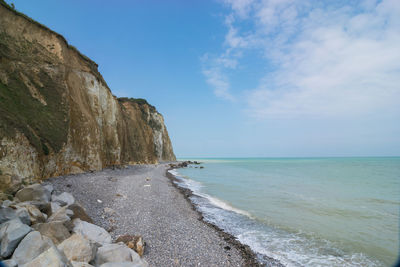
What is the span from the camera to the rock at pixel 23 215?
4516mm

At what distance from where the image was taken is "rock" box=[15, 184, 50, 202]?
5902 millimetres

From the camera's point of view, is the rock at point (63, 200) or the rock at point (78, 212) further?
the rock at point (63, 200)

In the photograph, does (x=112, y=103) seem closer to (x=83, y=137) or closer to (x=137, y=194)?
(x=83, y=137)

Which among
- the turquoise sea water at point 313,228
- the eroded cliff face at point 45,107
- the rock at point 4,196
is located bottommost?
the turquoise sea water at point 313,228

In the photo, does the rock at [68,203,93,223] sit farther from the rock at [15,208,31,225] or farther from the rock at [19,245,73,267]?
the rock at [19,245,73,267]

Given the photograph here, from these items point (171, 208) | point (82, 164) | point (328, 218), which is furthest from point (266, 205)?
point (82, 164)

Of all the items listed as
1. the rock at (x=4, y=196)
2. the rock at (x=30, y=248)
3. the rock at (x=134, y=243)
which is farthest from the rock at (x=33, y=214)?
the rock at (x=134, y=243)

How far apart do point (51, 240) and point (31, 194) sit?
2989mm

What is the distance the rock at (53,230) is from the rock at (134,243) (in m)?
1.50

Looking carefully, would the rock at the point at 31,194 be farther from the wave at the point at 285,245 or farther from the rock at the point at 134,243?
the wave at the point at 285,245

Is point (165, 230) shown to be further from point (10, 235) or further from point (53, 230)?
point (10, 235)

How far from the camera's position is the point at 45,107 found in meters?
14.1

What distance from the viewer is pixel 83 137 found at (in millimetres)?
17344

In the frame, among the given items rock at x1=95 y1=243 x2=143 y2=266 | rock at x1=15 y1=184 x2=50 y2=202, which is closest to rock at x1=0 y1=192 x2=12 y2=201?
rock at x1=15 y1=184 x2=50 y2=202
